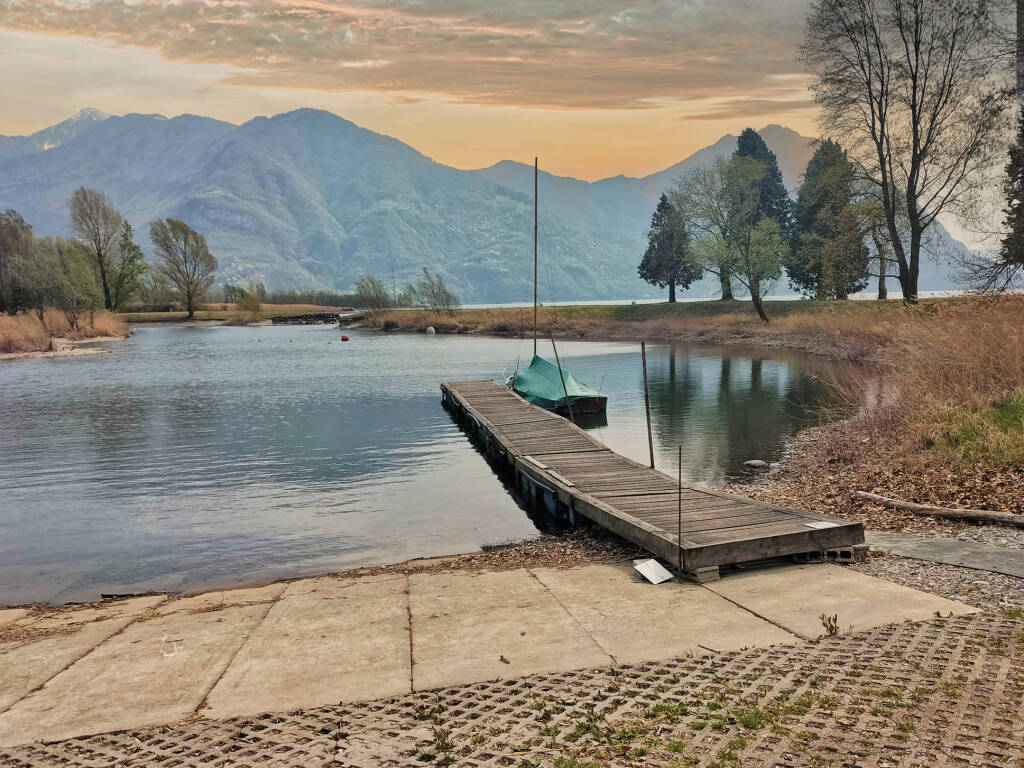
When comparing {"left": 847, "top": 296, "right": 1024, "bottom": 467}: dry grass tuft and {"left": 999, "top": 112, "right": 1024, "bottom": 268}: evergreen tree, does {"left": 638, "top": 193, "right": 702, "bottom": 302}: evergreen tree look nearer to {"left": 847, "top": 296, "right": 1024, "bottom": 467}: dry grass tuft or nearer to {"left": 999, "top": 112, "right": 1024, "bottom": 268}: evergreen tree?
{"left": 999, "top": 112, "right": 1024, "bottom": 268}: evergreen tree

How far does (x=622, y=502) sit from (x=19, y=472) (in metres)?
17.7

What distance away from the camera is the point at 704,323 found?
6222 centimetres

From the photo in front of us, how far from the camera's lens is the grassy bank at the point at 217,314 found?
104m

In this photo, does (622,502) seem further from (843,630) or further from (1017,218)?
(1017,218)

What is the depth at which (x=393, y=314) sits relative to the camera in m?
90.4

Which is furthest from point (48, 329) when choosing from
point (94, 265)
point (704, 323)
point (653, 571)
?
point (653, 571)

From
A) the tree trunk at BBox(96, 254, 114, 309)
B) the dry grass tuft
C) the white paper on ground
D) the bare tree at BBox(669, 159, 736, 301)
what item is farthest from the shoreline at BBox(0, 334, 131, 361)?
the white paper on ground

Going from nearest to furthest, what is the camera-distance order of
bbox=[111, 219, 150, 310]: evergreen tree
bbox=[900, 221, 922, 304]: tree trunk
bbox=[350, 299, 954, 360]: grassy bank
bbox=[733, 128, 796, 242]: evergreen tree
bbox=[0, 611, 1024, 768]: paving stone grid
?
bbox=[0, 611, 1024, 768]: paving stone grid
bbox=[900, 221, 922, 304]: tree trunk
bbox=[350, 299, 954, 360]: grassy bank
bbox=[733, 128, 796, 242]: evergreen tree
bbox=[111, 219, 150, 310]: evergreen tree

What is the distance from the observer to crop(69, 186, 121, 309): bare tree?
87188 millimetres

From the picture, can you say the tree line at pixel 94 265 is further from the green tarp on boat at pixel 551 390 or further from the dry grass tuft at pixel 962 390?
the dry grass tuft at pixel 962 390

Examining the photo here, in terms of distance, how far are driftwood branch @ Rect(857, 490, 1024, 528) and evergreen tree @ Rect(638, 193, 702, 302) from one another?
2620 inches

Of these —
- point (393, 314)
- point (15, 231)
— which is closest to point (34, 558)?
point (15, 231)

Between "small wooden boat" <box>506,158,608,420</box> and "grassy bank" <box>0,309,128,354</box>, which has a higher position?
"grassy bank" <box>0,309,128,354</box>

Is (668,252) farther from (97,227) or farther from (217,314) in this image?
(217,314)
